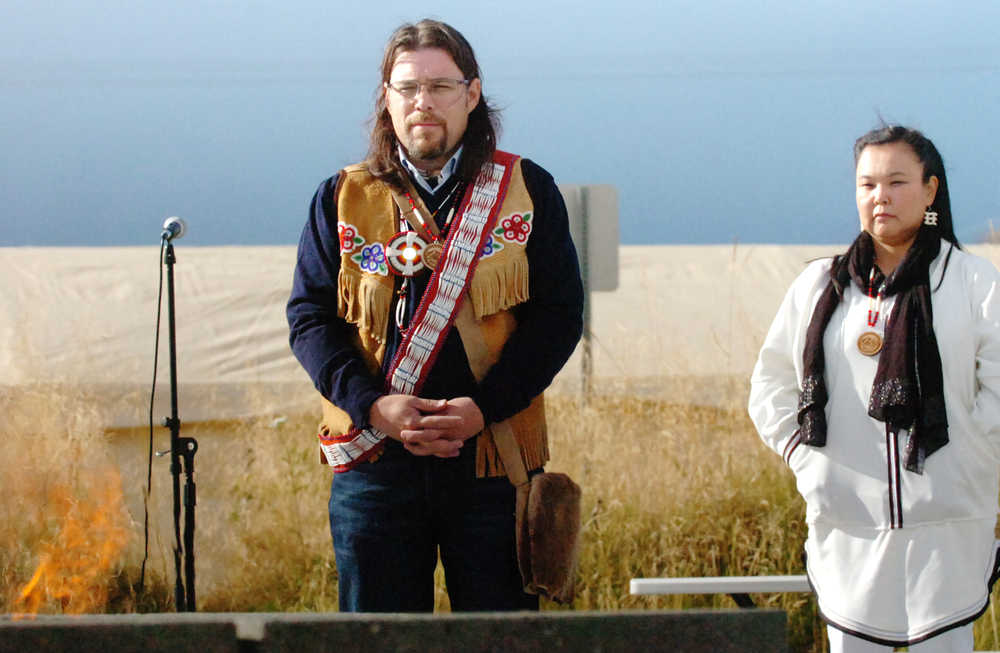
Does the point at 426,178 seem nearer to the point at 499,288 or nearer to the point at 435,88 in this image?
the point at 435,88

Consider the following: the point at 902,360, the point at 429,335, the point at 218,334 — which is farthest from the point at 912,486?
the point at 218,334

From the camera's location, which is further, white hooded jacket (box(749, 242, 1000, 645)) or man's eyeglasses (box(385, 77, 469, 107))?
man's eyeglasses (box(385, 77, 469, 107))

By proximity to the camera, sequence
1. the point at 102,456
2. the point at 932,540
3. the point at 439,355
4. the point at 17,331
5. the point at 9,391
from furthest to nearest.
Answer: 1. the point at 17,331
2. the point at 9,391
3. the point at 102,456
4. the point at 439,355
5. the point at 932,540

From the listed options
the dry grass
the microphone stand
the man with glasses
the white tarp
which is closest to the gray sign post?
the white tarp

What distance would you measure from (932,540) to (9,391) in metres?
4.12

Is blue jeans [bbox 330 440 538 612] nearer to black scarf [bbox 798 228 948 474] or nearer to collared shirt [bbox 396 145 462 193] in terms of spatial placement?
collared shirt [bbox 396 145 462 193]

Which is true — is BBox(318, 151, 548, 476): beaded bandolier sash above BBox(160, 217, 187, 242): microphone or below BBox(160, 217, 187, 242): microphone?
below

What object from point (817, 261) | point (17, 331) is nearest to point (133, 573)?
point (17, 331)

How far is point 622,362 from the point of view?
18.4 feet

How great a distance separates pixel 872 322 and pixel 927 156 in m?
0.38

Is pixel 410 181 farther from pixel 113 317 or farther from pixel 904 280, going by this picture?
pixel 113 317

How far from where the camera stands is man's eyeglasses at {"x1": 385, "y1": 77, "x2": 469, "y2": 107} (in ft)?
8.23

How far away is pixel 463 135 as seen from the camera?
8.67 ft

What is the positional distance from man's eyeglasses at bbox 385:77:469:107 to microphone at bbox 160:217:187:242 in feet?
4.00
